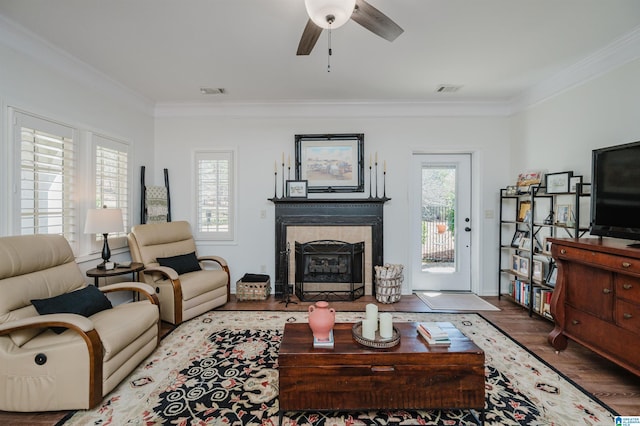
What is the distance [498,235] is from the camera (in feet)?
13.9

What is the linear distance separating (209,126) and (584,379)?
4975mm

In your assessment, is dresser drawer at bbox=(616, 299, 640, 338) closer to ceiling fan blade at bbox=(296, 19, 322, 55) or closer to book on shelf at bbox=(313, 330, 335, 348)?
book on shelf at bbox=(313, 330, 335, 348)

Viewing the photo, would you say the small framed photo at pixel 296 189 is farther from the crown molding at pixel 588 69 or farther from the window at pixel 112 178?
the crown molding at pixel 588 69

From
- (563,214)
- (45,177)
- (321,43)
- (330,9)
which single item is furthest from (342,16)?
(563,214)

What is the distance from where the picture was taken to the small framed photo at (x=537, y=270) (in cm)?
339

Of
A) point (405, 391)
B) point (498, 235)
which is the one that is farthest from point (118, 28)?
point (498, 235)

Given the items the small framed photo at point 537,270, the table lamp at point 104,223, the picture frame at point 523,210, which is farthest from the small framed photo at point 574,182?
the table lamp at point 104,223

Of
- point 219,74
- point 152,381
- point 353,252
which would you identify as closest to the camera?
point 152,381

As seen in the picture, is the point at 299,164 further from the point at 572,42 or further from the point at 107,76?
the point at 572,42

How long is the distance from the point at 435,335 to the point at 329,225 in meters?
2.53

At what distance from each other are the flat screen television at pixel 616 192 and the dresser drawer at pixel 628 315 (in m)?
0.51

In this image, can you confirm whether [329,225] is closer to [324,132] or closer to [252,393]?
[324,132]

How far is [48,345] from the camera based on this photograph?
5.97ft

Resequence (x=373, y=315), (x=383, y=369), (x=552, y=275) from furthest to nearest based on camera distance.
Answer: (x=552, y=275), (x=373, y=315), (x=383, y=369)
